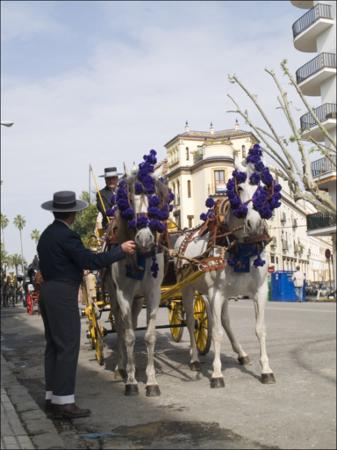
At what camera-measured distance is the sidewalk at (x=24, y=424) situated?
15.8 feet

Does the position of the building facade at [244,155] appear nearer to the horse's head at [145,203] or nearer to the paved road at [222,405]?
the paved road at [222,405]

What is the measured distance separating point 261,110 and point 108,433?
363 centimetres

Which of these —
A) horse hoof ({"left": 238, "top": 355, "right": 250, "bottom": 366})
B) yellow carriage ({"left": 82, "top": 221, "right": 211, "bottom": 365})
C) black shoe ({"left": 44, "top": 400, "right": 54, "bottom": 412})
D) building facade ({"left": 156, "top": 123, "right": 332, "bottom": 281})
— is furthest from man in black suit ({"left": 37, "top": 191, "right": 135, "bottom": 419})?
horse hoof ({"left": 238, "top": 355, "right": 250, "bottom": 366})

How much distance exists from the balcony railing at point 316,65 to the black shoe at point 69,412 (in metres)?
4.20

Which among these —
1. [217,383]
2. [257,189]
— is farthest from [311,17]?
[217,383]

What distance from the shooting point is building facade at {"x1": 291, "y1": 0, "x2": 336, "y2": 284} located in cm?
182

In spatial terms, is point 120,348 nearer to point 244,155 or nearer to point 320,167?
point 244,155

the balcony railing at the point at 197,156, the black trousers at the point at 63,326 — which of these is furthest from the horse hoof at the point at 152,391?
the balcony railing at the point at 197,156

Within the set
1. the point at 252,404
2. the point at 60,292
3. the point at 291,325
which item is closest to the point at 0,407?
the point at 60,292

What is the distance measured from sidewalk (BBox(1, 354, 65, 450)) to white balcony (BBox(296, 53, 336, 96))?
352 centimetres

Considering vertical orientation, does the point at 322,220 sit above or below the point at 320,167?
below

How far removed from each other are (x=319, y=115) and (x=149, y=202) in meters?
3.66

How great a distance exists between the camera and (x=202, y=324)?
9.02m

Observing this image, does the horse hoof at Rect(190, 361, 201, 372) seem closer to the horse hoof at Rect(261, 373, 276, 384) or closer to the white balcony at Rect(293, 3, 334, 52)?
the horse hoof at Rect(261, 373, 276, 384)
